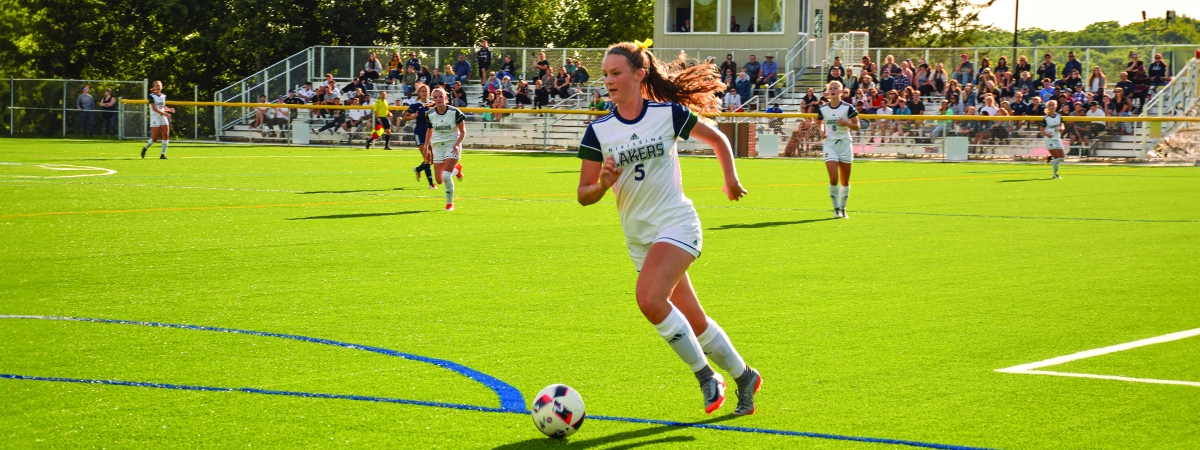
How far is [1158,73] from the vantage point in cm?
3888

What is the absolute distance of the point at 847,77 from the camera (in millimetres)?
42094

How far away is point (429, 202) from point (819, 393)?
13.6 metres

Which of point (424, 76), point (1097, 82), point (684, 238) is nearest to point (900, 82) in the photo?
point (1097, 82)

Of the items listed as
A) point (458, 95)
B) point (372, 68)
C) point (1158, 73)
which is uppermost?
point (372, 68)

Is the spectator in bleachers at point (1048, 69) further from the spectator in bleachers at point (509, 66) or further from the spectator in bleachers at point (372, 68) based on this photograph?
the spectator in bleachers at point (372, 68)

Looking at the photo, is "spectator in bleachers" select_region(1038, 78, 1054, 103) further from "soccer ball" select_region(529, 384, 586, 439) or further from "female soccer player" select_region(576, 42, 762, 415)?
"soccer ball" select_region(529, 384, 586, 439)

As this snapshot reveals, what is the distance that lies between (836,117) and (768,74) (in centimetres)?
2650

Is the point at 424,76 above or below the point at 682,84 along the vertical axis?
above

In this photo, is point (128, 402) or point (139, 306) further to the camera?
point (139, 306)

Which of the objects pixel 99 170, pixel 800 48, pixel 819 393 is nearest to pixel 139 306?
pixel 819 393

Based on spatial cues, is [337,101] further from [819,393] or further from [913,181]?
[819,393]

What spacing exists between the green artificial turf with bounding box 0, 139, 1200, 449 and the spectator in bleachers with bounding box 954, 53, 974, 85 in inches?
908

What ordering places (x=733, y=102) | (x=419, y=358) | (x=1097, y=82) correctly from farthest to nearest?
(x=733, y=102), (x=1097, y=82), (x=419, y=358)

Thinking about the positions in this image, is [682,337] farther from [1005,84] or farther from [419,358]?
[1005,84]
